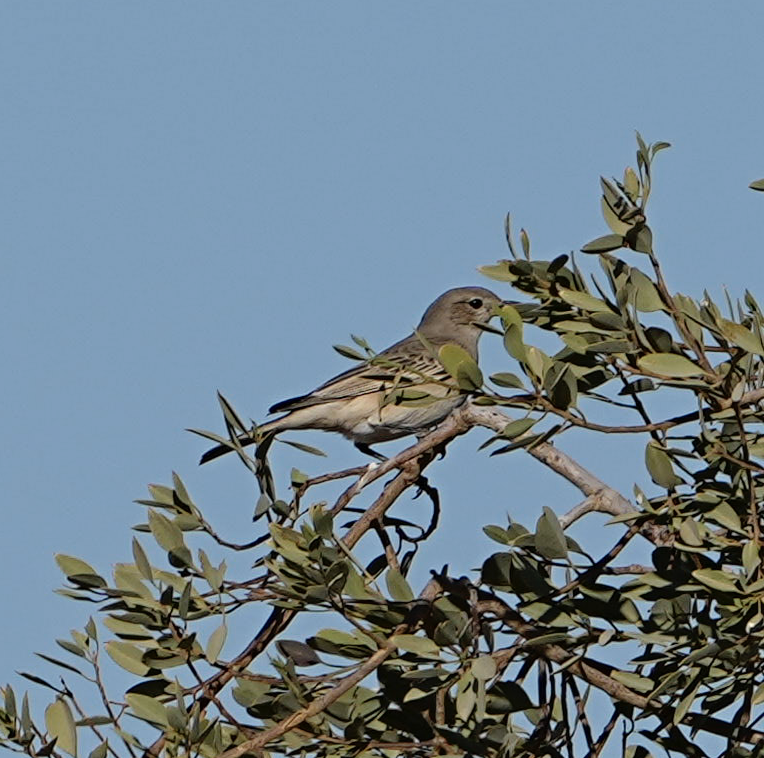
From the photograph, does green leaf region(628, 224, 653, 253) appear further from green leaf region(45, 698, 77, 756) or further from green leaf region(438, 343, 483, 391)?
green leaf region(45, 698, 77, 756)

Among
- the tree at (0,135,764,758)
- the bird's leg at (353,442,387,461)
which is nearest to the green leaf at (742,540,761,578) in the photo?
the tree at (0,135,764,758)

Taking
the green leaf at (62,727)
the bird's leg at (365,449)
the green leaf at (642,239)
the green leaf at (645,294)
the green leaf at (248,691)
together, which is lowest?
the green leaf at (62,727)

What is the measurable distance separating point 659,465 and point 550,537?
0.29m

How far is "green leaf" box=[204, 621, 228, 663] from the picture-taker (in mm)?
3482

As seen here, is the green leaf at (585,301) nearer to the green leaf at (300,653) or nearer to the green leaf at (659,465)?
the green leaf at (659,465)

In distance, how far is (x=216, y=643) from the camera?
349 cm

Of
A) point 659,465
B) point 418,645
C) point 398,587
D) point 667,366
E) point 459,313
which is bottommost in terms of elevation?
point 418,645

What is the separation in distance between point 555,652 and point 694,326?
32.8 inches

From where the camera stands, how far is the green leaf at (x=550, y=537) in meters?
3.28

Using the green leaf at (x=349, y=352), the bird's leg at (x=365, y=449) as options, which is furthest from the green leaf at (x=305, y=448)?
the bird's leg at (x=365, y=449)

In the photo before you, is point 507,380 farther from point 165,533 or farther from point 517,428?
point 165,533

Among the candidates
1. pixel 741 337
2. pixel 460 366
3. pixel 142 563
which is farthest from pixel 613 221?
pixel 142 563

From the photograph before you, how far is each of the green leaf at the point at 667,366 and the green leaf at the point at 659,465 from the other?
180 mm

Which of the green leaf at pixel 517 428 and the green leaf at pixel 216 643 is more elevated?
the green leaf at pixel 517 428
